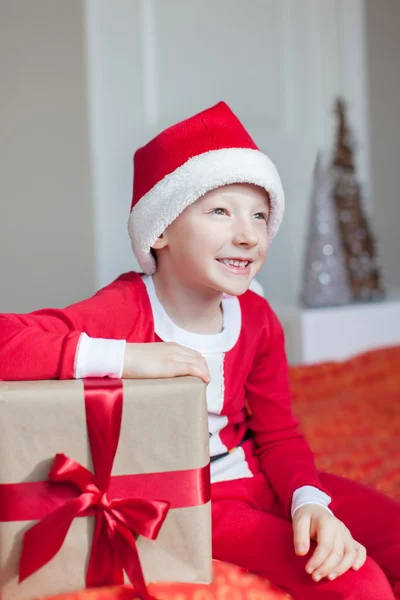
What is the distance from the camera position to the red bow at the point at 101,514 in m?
0.76

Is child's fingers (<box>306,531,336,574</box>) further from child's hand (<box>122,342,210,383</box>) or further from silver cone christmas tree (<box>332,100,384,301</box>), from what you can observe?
silver cone christmas tree (<box>332,100,384,301</box>)

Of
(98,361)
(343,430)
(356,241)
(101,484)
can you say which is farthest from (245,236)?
(356,241)

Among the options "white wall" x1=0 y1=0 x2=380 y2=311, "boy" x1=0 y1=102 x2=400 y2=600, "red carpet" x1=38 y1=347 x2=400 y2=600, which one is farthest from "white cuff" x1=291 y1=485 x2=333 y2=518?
"white wall" x1=0 y1=0 x2=380 y2=311

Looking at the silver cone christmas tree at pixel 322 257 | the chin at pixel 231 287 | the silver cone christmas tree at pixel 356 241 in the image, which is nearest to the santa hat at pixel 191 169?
the chin at pixel 231 287

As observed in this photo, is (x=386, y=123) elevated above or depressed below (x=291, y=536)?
above

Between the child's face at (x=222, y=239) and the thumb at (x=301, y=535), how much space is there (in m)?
0.29

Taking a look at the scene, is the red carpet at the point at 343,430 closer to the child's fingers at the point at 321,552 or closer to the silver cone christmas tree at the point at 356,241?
the child's fingers at the point at 321,552

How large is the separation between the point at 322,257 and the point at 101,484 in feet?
6.40

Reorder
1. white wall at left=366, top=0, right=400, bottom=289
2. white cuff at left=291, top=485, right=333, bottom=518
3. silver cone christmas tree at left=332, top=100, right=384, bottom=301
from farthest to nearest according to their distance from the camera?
white wall at left=366, top=0, right=400, bottom=289 < silver cone christmas tree at left=332, top=100, right=384, bottom=301 < white cuff at left=291, top=485, right=333, bottom=518

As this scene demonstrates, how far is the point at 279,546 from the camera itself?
90 cm

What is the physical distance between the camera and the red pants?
846 mm

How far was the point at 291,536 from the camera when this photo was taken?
903 millimetres

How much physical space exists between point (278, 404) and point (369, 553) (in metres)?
0.25

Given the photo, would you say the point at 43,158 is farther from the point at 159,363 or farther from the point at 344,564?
the point at 344,564
